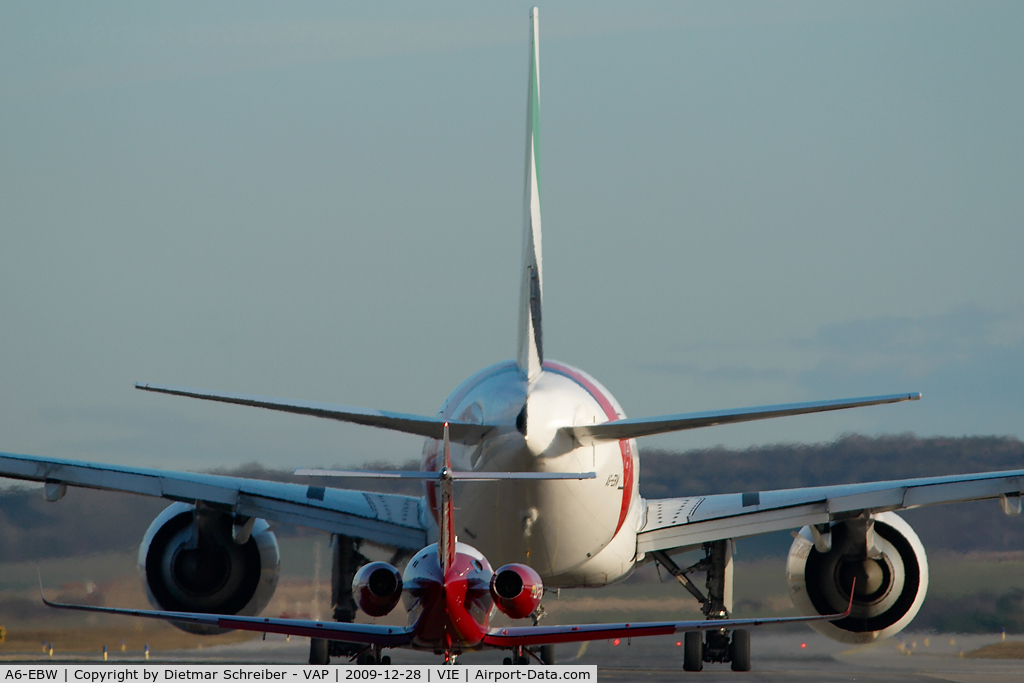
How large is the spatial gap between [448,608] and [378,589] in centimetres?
83

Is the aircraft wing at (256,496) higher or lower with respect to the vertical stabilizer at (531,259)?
lower

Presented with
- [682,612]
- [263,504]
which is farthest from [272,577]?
[682,612]

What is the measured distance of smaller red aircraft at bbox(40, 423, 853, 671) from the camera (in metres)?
14.7

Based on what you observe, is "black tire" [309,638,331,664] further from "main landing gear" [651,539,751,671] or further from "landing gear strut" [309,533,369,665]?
"main landing gear" [651,539,751,671]

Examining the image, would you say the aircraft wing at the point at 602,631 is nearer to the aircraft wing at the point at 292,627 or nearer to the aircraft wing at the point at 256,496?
the aircraft wing at the point at 292,627

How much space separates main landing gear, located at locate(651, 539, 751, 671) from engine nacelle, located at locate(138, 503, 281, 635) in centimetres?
690

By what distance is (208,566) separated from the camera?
22.6m

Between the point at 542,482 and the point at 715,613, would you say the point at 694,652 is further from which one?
the point at 542,482

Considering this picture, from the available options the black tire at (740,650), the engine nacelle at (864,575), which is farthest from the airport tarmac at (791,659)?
the engine nacelle at (864,575)

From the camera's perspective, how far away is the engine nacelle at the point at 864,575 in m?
22.9

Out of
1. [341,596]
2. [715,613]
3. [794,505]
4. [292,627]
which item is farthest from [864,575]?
[292,627]

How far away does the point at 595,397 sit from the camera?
63.7 feet

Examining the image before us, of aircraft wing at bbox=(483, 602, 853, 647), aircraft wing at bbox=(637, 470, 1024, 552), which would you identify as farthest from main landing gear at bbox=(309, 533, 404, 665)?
aircraft wing at bbox=(483, 602, 853, 647)

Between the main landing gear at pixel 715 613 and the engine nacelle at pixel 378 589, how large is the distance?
28.0 ft
